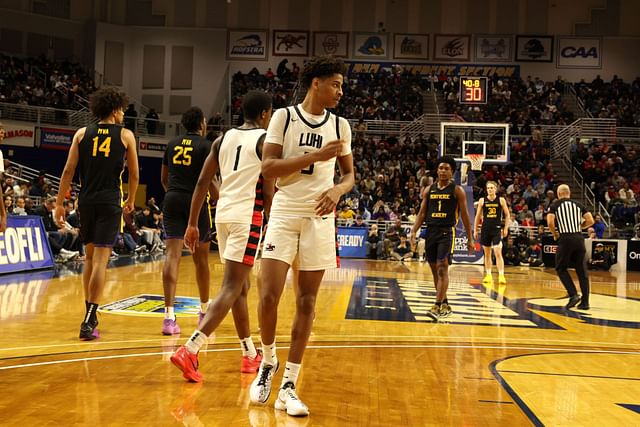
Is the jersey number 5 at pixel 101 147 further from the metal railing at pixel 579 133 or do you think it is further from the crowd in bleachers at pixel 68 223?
the metal railing at pixel 579 133

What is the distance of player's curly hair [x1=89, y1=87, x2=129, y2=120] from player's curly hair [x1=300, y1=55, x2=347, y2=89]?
2.74m

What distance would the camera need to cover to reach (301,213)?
396cm

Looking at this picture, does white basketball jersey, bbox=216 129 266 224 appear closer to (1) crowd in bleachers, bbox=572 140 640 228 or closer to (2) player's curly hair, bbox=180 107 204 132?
(2) player's curly hair, bbox=180 107 204 132

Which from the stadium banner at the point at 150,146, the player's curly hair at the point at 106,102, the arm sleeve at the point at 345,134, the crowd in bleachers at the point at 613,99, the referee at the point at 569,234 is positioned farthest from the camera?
the crowd in bleachers at the point at 613,99

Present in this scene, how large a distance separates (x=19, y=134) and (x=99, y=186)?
2165 cm

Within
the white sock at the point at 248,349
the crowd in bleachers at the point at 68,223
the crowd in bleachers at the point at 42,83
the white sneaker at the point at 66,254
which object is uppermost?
the crowd in bleachers at the point at 42,83

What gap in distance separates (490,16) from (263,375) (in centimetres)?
3221

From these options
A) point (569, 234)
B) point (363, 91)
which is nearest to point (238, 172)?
point (569, 234)

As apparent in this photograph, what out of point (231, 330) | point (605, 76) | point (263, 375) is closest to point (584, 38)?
point (605, 76)

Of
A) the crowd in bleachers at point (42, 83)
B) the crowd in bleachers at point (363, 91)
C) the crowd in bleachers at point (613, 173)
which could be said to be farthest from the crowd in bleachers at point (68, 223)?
the crowd in bleachers at point (613, 173)

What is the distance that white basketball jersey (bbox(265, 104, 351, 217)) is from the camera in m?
3.97

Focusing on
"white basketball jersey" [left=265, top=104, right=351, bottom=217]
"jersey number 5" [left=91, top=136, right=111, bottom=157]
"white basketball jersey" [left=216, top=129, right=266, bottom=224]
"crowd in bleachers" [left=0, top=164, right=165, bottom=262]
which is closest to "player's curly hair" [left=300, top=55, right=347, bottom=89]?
"white basketball jersey" [left=265, top=104, right=351, bottom=217]

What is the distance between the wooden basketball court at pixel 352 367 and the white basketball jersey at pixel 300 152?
1173 mm

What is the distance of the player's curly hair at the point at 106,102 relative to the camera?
6.17 m
